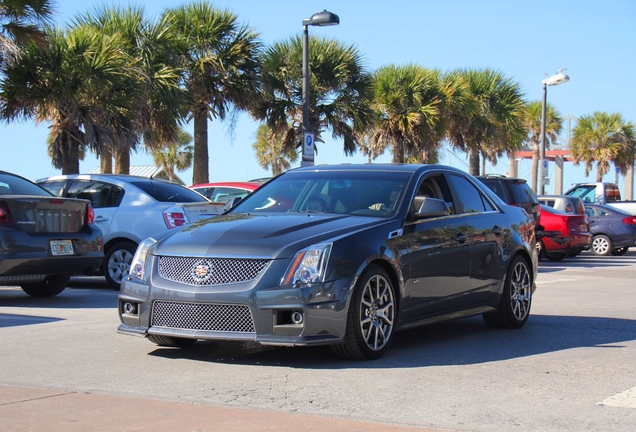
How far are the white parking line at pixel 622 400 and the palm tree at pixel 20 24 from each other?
17.8 meters

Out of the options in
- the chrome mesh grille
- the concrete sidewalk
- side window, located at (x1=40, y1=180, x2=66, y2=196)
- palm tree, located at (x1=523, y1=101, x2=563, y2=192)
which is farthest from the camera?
palm tree, located at (x1=523, y1=101, x2=563, y2=192)

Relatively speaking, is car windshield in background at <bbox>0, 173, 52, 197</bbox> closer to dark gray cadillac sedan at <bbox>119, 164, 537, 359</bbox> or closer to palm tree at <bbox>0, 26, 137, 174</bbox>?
dark gray cadillac sedan at <bbox>119, 164, 537, 359</bbox>

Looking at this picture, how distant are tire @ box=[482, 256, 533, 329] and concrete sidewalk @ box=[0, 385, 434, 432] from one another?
4214 mm

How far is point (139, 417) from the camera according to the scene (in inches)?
209

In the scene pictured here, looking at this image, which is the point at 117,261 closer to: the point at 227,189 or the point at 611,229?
the point at 227,189

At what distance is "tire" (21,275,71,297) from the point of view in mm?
11906

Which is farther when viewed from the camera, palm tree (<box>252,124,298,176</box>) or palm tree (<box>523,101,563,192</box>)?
palm tree (<box>252,124,298,176</box>)

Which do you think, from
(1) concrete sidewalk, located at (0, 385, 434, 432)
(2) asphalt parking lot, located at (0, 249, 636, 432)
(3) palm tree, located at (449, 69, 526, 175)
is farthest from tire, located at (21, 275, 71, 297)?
(3) palm tree, located at (449, 69, 526, 175)

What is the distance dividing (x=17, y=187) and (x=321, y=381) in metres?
6.08

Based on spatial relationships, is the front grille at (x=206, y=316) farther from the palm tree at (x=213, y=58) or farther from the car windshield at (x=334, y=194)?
the palm tree at (x=213, y=58)

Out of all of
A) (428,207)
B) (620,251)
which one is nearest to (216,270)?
(428,207)

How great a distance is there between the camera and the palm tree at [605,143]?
53406 millimetres

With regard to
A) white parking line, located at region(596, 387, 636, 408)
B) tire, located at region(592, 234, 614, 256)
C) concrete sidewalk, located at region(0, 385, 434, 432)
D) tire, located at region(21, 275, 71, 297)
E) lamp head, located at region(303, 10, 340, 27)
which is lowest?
tire, located at region(592, 234, 614, 256)

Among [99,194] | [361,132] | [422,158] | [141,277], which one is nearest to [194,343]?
[141,277]
